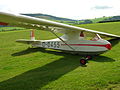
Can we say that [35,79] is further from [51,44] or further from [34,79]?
[51,44]

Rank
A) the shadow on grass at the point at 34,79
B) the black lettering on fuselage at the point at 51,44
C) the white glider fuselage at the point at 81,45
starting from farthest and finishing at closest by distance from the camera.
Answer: the black lettering on fuselage at the point at 51,44 → the white glider fuselage at the point at 81,45 → the shadow on grass at the point at 34,79

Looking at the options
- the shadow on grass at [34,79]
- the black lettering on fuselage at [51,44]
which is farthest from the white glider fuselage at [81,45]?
the shadow on grass at [34,79]

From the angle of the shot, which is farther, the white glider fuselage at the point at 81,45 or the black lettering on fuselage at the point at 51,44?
the black lettering on fuselage at the point at 51,44

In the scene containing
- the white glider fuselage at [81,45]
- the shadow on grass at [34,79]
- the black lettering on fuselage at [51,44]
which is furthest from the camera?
the black lettering on fuselage at [51,44]

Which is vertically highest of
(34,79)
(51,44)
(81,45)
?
(81,45)

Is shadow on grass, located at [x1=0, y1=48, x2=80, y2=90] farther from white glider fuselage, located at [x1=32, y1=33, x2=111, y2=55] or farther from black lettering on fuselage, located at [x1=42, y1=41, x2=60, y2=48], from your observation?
black lettering on fuselage, located at [x1=42, y1=41, x2=60, y2=48]

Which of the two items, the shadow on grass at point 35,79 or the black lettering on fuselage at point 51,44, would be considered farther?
the black lettering on fuselage at point 51,44

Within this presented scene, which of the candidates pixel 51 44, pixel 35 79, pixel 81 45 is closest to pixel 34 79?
pixel 35 79

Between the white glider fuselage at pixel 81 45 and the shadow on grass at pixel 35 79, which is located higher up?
the white glider fuselage at pixel 81 45

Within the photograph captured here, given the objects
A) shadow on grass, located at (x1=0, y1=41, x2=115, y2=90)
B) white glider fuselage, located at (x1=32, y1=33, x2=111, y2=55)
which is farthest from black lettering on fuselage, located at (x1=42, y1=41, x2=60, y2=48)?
shadow on grass, located at (x1=0, y1=41, x2=115, y2=90)

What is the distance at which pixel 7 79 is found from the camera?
7.01 m

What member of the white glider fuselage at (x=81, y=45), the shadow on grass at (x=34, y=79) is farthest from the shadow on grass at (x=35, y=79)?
the white glider fuselage at (x=81, y=45)

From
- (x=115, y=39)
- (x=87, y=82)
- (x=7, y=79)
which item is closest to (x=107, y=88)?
(x=87, y=82)

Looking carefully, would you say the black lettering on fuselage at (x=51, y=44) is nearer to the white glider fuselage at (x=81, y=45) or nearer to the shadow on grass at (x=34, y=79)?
the white glider fuselage at (x=81, y=45)
